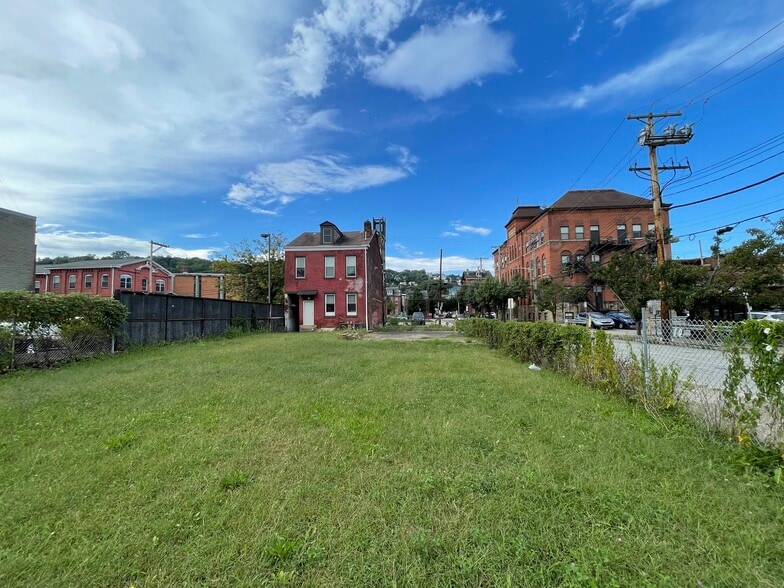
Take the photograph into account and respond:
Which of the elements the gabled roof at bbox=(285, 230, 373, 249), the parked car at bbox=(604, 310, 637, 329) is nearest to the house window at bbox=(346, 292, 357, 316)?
the gabled roof at bbox=(285, 230, 373, 249)

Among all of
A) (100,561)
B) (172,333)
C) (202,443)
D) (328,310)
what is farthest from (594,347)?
(328,310)

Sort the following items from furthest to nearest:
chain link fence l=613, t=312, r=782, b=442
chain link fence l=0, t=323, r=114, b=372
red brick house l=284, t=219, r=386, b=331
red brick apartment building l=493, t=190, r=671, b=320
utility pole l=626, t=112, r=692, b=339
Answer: red brick apartment building l=493, t=190, r=671, b=320
red brick house l=284, t=219, r=386, b=331
utility pole l=626, t=112, r=692, b=339
chain link fence l=0, t=323, r=114, b=372
chain link fence l=613, t=312, r=782, b=442

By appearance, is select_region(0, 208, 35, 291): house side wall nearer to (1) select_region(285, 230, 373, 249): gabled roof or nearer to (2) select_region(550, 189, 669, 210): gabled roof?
(1) select_region(285, 230, 373, 249): gabled roof

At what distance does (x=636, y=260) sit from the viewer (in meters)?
18.3

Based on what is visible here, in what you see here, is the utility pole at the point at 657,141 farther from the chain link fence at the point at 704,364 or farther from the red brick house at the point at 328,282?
the red brick house at the point at 328,282

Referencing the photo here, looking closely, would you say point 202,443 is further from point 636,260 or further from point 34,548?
point 636,260

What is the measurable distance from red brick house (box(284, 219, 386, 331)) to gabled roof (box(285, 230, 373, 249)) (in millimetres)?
76

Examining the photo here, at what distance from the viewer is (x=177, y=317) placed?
1516 cm

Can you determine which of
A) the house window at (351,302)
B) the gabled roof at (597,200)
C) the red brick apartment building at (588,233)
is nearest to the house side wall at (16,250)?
the house window at (351,302)

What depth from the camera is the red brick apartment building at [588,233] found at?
37188 mm

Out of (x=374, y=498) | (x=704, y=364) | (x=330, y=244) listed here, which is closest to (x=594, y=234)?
(x=330, y=244)

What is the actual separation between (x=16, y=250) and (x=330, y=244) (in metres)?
17.3

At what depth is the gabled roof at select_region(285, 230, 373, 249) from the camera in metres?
27.8

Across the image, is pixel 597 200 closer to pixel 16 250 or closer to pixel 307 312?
pixel 307 312
